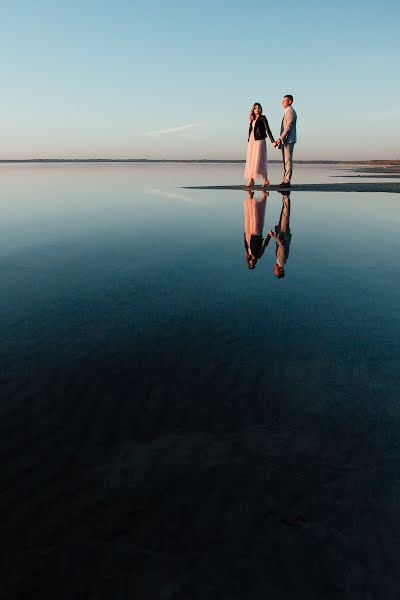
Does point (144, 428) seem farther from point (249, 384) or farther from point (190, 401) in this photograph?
point (249, 384)

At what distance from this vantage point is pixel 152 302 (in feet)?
15.2

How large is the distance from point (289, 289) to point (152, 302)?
5.74ft

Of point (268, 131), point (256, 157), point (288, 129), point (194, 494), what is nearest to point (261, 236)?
point (194, 494)

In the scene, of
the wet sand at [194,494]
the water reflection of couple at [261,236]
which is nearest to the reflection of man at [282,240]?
the water reflection of couple at [261,236]

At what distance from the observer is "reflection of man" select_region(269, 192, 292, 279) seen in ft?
19.7

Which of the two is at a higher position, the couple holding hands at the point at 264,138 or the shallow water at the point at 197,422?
the couple holding hands at the point at 264,138

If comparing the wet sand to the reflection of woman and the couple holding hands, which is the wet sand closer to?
the reflection of woman

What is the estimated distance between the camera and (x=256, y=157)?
625 inches

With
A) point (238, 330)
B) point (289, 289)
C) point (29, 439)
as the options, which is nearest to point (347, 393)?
point (238, 330)

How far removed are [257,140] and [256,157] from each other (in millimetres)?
641

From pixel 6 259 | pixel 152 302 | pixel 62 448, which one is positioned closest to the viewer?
pixel 62 448

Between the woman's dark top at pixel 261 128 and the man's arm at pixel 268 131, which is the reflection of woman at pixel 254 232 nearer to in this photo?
the man's arm at pixel 268 131

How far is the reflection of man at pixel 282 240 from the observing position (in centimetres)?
602

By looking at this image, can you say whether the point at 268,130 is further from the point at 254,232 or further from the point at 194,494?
the point at 194,494
